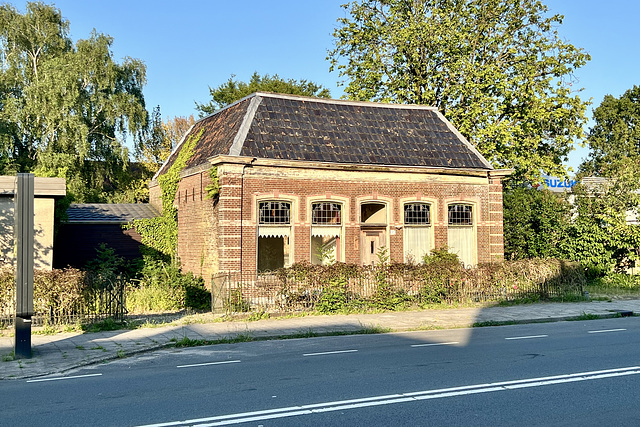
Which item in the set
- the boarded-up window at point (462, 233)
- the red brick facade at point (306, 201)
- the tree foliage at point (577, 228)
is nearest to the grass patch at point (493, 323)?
the red brick facade at point (306, 201)

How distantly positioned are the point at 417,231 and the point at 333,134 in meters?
4.67

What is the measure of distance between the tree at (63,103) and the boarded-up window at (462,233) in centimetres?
2129

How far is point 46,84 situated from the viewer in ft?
116

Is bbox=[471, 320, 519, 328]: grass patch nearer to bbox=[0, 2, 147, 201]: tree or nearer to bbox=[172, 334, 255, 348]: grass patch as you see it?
bbox=[172, 334, 255, 348]: grass patch

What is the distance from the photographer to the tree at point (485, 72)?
29969 millimetres

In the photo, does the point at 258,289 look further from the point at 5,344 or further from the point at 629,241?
the point at 629,241

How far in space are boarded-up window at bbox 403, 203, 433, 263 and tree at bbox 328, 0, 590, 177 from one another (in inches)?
317

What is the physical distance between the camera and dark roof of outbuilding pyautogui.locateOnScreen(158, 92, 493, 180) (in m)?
21.2

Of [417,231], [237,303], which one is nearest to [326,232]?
[417,231]

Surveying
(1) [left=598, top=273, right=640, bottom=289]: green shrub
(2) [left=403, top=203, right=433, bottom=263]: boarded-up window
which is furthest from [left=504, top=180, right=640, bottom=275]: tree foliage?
(2) [left=403, top=203, right=433, bottom=263]: boarded-up window

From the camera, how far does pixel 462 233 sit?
77.9ft

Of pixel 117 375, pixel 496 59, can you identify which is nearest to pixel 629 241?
pixel 496 59

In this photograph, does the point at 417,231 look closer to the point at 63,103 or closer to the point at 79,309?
the point at 79,309

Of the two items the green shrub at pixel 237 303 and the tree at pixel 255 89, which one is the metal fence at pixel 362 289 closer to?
the green shrub at pixel 237 303
